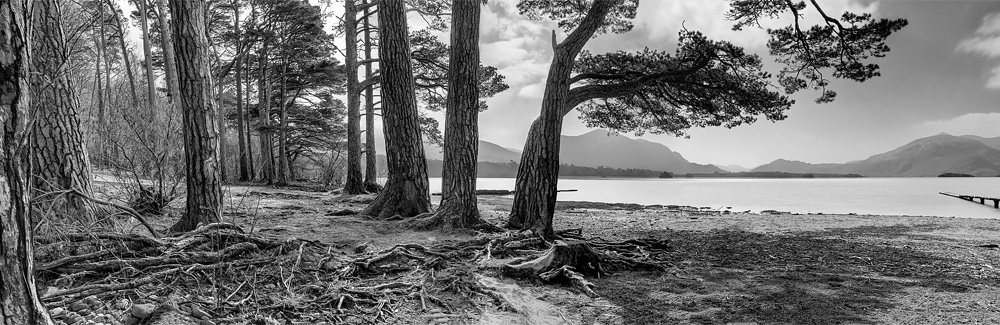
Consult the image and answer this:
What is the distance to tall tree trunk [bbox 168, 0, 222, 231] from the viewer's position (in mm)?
5027

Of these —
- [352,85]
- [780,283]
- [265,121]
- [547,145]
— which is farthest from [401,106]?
[265,121]

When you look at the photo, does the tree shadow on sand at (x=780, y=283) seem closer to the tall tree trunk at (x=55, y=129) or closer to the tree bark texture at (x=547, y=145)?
the tree bark texture at (x=547, y=145)

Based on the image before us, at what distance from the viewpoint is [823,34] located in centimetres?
789

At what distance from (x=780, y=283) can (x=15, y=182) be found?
5464 mm

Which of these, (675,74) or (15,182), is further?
(675,74)

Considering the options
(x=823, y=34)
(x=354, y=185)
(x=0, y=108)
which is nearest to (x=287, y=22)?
(x=354, y=185)

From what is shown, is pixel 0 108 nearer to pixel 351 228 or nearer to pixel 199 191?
pixel 199 191

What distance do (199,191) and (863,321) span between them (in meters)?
5.80

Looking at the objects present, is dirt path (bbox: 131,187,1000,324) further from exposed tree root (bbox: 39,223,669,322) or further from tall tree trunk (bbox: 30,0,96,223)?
tall tree trunk (bbox: 30,0,96,223)

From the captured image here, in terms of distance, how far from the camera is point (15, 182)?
190 centimetres

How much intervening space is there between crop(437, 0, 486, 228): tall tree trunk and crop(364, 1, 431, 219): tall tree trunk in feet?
2.33

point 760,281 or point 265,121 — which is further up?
point 265,121

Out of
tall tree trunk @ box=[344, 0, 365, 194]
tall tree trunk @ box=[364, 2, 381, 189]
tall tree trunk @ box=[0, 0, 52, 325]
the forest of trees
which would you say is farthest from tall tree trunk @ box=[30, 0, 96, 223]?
tall tree trunk @ box=[364, 2, 381, 189]

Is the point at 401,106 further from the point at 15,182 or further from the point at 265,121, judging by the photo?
the point at 265,121
